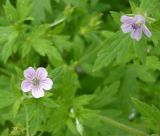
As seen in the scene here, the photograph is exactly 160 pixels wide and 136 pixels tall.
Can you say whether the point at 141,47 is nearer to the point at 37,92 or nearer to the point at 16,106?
the point at 37,92

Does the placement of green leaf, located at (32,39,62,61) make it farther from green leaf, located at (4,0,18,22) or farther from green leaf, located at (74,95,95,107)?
green leaf, located at (74,95,95,107)

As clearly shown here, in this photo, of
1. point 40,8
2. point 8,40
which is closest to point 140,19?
point 8,40

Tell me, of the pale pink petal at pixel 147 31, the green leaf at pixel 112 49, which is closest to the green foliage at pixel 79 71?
the green leaf at pixel 112 49

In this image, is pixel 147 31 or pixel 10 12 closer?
pixel 147 31

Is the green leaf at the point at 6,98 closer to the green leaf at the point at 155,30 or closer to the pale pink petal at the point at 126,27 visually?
the pale pink petal at the point at 126,27

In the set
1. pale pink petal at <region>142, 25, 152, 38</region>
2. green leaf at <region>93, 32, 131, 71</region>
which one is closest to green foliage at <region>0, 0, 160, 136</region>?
green leaf at <region>93, 32, 131, 71</region>

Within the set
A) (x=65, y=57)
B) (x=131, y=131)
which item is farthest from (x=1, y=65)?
(x=131, y=131)
